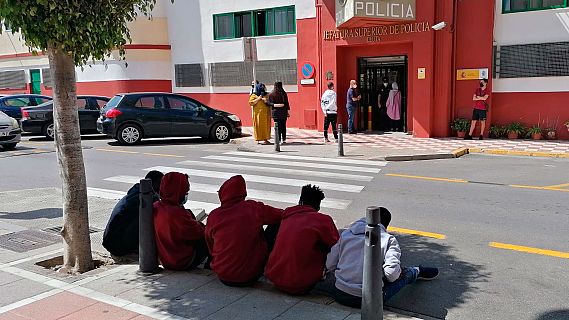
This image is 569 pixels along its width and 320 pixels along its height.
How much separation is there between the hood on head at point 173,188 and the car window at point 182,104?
1169 centimetres

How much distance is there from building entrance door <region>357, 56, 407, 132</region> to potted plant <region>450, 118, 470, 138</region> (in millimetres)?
2038

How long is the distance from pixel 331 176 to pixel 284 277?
6204 millimetres

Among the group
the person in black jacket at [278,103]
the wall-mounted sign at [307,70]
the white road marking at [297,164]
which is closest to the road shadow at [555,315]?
the white road marking at [297,164]

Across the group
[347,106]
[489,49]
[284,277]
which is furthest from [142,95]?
[284,277]

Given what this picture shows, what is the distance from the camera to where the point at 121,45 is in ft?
18.1

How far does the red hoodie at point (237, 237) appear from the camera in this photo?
15.5 feet

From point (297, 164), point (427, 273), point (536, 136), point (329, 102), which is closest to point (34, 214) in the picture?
point (427, 273)

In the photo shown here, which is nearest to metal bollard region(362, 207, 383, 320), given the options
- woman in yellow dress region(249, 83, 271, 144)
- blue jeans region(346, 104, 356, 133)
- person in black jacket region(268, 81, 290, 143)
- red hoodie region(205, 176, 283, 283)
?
red hoodie region(205, 176, 283, 283)

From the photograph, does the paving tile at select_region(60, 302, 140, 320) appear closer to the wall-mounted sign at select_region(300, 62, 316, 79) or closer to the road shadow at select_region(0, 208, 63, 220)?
the road shadow at select_region(0, 208, 63, 220)

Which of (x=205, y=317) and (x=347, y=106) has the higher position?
(x=347, y=106)

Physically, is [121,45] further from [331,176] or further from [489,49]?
[489,49]

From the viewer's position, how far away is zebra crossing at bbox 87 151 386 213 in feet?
28.9

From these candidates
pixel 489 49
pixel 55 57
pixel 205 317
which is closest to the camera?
pixel 205 317

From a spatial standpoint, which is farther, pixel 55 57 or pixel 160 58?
pixel 160 58
